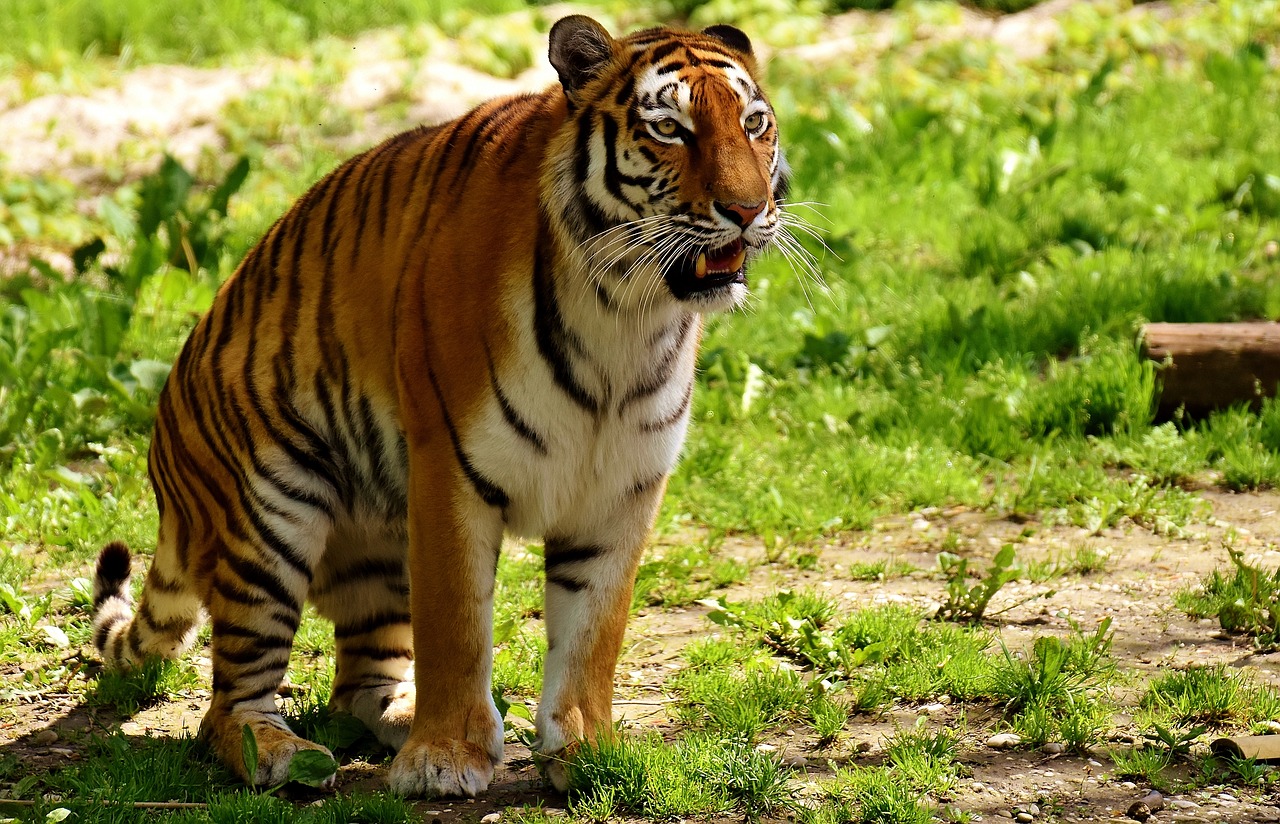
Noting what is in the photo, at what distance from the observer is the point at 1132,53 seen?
987 centimetres

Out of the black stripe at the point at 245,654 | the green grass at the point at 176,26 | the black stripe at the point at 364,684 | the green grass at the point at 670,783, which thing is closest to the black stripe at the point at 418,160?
the black stripe at the point at 245,654

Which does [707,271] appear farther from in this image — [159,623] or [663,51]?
[159,623]

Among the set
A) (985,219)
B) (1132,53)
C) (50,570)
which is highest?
(1132,53)

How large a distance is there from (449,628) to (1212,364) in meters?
3.56

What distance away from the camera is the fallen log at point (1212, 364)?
572 cm

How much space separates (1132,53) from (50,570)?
25.6ft

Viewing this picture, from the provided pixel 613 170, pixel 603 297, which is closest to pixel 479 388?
pixel 603 297

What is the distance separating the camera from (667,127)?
3449 millimetres

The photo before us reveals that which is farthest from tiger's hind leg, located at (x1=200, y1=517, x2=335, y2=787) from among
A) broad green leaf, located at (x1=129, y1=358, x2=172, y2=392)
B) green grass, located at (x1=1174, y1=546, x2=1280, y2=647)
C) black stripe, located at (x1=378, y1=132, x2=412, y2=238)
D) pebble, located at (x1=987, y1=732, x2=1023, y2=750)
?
green grass, located at (x1=1174, y1=546, x2=1280, y2=647)

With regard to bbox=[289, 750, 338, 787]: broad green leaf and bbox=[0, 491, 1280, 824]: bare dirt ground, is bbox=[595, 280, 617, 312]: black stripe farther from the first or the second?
bbox=[289, 750, 338, 787]: broad green leaf

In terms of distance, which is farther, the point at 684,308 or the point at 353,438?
the point at 353,438

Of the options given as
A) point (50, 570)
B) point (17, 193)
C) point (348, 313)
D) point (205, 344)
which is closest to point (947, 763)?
point (348, 313)

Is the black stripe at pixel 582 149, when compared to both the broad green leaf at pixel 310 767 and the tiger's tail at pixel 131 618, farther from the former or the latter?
the tiger's tail at pixel 131 618

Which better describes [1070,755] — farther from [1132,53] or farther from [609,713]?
[1132,53]
